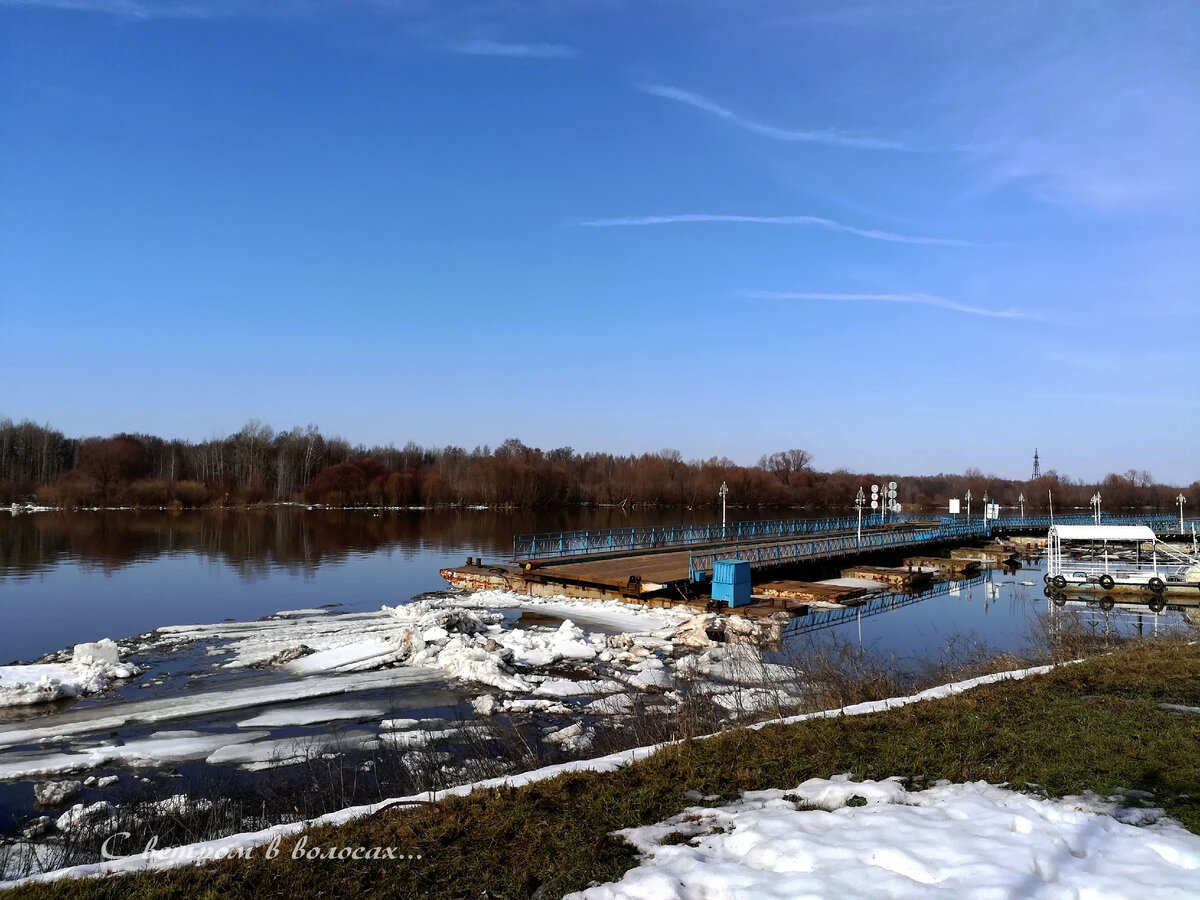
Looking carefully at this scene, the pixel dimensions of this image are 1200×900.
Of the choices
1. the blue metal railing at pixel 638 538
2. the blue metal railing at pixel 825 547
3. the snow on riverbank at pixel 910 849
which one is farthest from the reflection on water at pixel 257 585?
the snow on riverbank at pixel 910 849

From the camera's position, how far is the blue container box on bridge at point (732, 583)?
78.4 ft

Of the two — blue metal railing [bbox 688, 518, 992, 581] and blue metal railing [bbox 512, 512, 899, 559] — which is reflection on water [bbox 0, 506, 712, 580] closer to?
blue metal railing [bbox 512, 512, 899, 559]

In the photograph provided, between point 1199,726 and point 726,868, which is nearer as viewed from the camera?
point 726,868

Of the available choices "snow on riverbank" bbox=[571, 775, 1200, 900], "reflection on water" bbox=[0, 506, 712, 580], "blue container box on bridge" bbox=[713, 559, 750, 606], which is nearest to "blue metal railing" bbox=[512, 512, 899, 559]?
"reflection on water" bbox=[0, 506, 712, 580]

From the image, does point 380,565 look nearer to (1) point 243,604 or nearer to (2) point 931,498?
(1) point 243,604

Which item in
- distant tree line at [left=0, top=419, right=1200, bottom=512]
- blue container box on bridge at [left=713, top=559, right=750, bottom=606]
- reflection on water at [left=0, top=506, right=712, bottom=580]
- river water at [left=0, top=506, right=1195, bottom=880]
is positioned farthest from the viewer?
distant tree line at [left=0, top=419, right=1200, bottom=512]

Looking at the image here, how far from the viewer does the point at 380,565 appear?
3912 centimetres

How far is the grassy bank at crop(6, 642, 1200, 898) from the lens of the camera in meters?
5.16

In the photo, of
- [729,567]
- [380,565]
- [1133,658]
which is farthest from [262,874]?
[380,565]

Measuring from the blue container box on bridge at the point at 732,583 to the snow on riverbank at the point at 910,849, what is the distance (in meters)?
17.6

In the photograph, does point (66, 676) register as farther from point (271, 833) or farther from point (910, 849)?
point (910, 849)

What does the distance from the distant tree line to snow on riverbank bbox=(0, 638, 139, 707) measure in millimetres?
89172

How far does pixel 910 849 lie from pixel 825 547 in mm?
33176

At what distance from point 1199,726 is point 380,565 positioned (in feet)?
118
